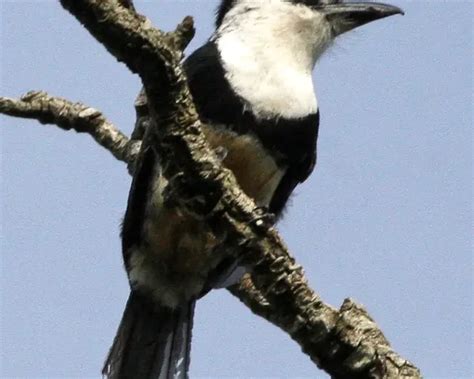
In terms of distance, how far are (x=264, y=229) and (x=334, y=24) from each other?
6.42 ft

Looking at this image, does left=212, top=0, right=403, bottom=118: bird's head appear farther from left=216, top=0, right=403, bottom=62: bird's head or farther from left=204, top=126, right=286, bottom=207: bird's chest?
left=204, top=126, right=286, bottom=207: bird's chest

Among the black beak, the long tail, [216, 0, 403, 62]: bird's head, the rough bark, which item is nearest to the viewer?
the rough bark

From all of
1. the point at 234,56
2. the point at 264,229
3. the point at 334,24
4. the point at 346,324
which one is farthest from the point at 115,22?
the point at 334,24

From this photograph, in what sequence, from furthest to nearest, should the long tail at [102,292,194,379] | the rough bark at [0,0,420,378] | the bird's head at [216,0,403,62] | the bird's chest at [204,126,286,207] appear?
the bird's head at [216,0,403,62], the long tail at [102,292,194,379], the bird's chest at [204,126,286,207], the rough bark at [0,0,420,378]

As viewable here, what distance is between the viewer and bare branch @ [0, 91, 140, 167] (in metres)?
4.13

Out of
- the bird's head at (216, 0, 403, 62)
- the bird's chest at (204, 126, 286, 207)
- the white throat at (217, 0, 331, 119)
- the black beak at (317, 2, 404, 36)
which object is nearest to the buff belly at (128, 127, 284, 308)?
the bird's chest at (204, 126, 286, 207)

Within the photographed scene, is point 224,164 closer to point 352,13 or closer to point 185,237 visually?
point 185,237

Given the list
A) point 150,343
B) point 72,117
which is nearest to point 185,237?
point 150,343

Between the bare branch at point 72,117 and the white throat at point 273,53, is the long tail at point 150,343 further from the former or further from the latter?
the white throat at point 273,53

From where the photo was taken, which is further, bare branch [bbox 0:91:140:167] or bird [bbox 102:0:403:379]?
bare branch [bbox 0:91:140:167]

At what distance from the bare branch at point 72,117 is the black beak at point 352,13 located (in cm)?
109

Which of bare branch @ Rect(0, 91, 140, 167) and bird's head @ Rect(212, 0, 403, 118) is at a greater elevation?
bird's head @ Rect(212, 0, 403, 118)

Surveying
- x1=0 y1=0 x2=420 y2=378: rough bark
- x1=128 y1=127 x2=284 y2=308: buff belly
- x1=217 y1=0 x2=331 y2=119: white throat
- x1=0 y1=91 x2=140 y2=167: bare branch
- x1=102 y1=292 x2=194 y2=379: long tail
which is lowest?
x1=0 y1=0 x2=420 y2=378: rough bark

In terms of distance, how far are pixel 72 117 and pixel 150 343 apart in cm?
94
